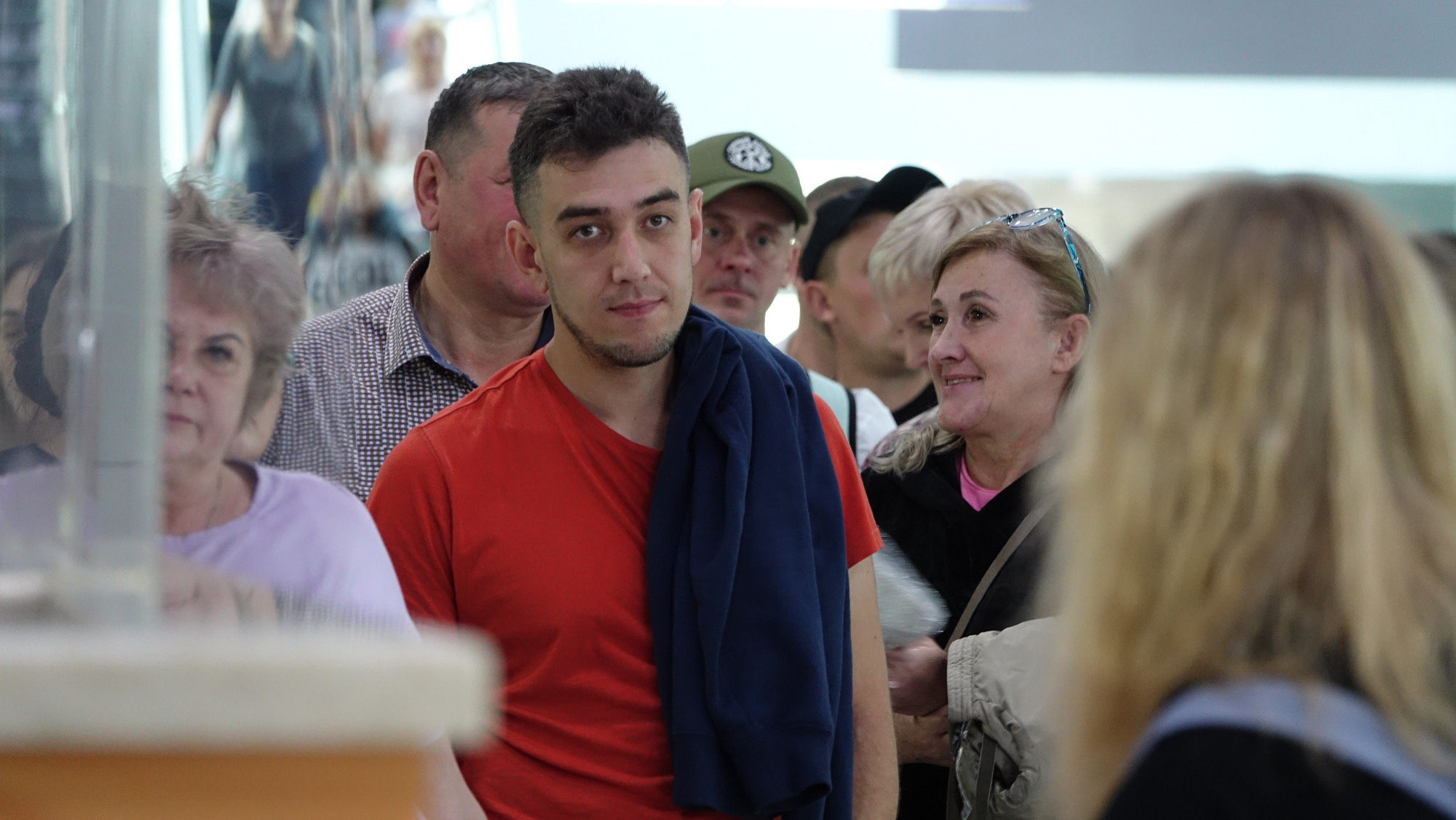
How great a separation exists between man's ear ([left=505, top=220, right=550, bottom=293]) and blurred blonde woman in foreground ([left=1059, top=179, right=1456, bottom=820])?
1052 mm

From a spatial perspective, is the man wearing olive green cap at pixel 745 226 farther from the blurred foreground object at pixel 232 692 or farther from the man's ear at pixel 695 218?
the blurred foreground object at pixel 232 692

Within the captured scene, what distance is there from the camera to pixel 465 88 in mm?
2264

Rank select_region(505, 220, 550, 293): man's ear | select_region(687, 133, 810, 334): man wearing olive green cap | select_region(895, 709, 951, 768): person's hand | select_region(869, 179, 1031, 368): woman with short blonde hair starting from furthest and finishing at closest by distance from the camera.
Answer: select_region(687, 133, 810, 334): man wearing olive green cap, select_region(869, 179, 1031, 368): woman with short blonde hair, select_region(895, 709, 951, 768): person's hand, select_region(505, 220, 550, 293): man's ear

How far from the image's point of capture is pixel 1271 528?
82 centimetres

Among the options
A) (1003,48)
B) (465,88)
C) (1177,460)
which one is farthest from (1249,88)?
(1177,460)

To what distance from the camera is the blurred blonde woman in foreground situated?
0.77 metres

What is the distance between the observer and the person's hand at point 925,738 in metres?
1.93

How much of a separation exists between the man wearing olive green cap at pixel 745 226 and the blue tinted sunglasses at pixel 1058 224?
0.70 meters

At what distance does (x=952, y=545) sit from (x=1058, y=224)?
532 millimetres

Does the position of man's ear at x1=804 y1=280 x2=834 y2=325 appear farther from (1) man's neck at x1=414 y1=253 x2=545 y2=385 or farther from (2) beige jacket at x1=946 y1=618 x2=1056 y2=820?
(2) beige jacket at x1=946 y1=618 x2=1056 y2=820

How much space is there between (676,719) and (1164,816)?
86cm

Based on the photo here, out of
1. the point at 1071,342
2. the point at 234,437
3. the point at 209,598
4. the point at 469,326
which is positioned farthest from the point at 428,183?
the point at 209,598

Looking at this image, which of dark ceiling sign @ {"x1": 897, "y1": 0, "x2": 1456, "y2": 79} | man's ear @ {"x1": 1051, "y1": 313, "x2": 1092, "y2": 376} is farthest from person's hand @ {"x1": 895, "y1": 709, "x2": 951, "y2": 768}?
dark ceiling sign @ {"x1": 897, "y1": 0, "x2": 1456, "y2": 79}

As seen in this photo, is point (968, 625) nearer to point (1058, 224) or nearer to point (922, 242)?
point (1058, 224)
